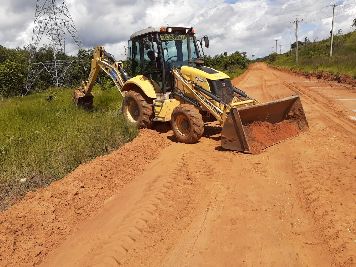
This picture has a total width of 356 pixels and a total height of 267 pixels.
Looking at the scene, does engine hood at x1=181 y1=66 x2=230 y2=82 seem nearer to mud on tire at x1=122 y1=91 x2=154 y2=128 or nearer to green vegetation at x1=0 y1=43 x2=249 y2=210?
mud on tire at x1=122 y1=91 x2=154 y2=128

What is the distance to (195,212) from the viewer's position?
18.5ft

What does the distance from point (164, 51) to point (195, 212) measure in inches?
220

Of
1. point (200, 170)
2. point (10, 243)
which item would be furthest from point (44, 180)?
point (200, 170)

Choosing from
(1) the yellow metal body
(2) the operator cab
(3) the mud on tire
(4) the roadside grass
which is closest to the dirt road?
(4) the roadside grass

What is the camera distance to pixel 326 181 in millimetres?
6387

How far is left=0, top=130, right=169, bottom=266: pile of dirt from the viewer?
4898 mm

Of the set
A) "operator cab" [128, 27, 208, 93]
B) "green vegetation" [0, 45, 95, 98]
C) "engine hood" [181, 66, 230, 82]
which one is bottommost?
"green vegetation" [0, 45, 95, 98]

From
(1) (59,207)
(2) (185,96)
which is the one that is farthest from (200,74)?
(1) (59,207)

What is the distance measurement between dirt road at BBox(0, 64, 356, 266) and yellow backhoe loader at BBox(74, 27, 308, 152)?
78 cm

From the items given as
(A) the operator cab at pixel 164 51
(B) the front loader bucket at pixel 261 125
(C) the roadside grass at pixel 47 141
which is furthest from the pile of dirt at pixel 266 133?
(C) the roadside grass at pixel 47 141

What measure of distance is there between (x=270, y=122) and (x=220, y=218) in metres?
4.55

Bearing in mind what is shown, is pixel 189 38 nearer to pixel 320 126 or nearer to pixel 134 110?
pixel 134 110

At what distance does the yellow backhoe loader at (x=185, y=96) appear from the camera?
872cm

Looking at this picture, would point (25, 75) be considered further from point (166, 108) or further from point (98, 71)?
point (166, 108)
